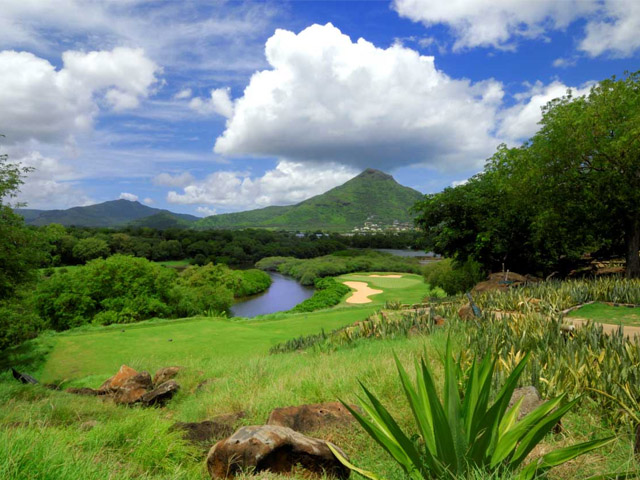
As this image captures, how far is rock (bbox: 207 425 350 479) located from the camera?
2.91 m

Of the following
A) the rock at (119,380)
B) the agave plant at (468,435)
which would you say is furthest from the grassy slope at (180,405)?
the rock at (119,380)

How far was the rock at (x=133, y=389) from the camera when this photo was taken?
658 centimetres

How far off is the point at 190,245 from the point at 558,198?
84.9 meters

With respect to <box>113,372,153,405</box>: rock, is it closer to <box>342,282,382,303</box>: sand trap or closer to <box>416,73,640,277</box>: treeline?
<box>416,73,640,277</box>: treeline

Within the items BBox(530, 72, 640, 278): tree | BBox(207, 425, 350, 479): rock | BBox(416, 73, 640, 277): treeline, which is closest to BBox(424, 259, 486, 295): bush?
BBox(416, 73, 640, 277): treeline

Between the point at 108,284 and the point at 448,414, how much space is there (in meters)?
25.9

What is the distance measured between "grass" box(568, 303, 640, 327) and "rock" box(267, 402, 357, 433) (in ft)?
23.5

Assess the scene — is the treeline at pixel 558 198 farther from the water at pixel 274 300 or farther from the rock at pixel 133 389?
the water at pixel 274 300

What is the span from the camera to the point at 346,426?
13.3 ft

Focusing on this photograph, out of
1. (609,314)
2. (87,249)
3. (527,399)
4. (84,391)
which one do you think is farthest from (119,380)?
(87,249)

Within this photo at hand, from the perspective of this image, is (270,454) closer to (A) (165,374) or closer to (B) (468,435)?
(B) (468,435)

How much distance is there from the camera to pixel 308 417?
4.11 m

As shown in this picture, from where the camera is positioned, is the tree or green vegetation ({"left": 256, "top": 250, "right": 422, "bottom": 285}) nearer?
the tree

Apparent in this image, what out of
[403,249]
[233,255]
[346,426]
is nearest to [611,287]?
[346,426]
